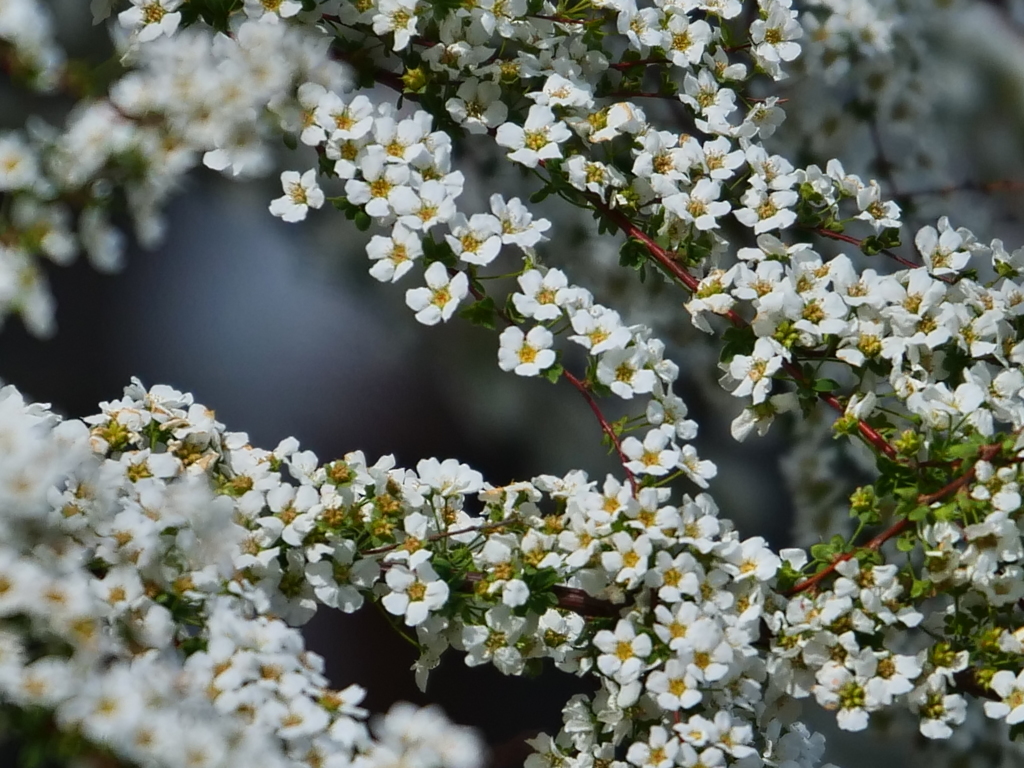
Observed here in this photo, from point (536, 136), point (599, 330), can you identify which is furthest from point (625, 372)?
point (536, 136)

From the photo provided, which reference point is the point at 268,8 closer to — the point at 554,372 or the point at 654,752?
the point at 554,372

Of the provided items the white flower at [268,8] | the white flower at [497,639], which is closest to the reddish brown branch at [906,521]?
the white flower at [497,639]

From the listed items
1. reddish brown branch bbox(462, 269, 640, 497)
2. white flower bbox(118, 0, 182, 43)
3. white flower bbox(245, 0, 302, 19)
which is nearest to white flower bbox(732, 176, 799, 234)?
reddish brown branch bbox(462, 269, 640, 497)

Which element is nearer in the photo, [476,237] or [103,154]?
[103,154]

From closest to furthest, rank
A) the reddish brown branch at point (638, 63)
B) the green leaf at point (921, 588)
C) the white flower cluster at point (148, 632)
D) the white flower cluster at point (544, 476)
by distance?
the white flower cluster at point (148, 632) < the white flower cluster at point (544, 476) < the green leaf at point (921, 588) < the reddish brown branch at point (638, 63)

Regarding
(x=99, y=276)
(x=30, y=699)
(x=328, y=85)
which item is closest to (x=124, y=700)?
(x=30, y=699)

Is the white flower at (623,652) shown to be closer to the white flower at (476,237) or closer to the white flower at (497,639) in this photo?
the white flower at (497,639)

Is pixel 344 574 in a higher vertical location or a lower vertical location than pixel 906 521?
lower
